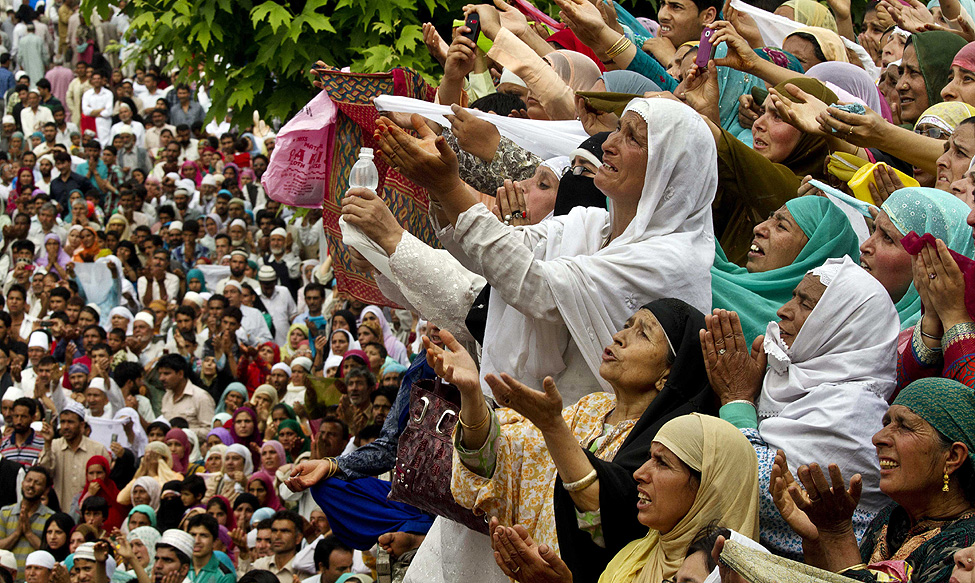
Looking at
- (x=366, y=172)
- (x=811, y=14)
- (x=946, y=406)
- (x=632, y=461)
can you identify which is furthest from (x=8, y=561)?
(x=946, y=406)

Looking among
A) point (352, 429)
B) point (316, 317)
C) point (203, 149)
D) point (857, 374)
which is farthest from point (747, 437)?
point (203, 149)

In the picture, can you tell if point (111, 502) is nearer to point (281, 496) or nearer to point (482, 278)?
point (281, 496)

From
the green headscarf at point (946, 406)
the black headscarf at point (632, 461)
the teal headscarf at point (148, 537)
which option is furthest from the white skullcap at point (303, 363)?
the green headscarf at point (946, 406)

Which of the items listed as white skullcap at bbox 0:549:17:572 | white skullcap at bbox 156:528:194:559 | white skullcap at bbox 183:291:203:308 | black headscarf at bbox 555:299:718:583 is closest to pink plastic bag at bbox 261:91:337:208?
black headscarf at bbox 555:299:718:583

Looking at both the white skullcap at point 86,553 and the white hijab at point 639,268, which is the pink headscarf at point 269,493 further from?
the white hijab at point 639,268

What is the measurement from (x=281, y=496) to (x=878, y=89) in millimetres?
4635

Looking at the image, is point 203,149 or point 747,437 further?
point 203,149

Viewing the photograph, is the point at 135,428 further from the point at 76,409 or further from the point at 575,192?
the point at 575,192

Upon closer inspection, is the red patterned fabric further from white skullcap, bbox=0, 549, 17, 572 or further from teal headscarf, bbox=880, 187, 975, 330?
white skullcap, bbox=0, 549, 17, 572

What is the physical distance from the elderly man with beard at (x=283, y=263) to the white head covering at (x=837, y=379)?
9584mm

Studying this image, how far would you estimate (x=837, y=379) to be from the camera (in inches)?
146

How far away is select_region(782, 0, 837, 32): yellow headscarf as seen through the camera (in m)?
7.56

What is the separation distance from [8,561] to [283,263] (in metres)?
5.05

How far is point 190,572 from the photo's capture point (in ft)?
25.5
